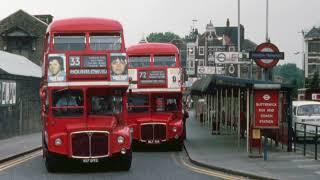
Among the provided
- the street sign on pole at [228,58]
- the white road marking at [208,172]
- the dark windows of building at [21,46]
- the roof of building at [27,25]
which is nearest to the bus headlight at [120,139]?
the white road marking at [208,172]

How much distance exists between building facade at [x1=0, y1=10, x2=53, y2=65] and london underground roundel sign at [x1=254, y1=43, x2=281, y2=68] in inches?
1931

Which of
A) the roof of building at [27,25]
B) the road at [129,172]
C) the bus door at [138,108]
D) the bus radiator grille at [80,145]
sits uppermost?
the roof of building at [27,25]

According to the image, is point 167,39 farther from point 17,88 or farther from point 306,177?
point 306,177

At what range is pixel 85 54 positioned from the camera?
63.3 ft

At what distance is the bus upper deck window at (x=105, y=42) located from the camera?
64.2 feet

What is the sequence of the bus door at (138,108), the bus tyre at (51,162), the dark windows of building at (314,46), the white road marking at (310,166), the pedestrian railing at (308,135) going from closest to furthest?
the bus tyre at (51,162), the white road marking at (310,166), the pedestrian railing at (308,135), the bus door at (138,108), the dark windows of building at (314,46)

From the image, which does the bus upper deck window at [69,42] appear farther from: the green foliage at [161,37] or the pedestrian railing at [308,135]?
the green foliage at [161,37]

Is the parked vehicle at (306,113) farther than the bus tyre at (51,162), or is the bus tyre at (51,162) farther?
the parked vehicle at (306,113)

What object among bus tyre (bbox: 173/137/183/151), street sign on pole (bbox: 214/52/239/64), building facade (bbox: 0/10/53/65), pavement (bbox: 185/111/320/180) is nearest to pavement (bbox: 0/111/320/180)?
pavement (bbox: 185/111/320/180)

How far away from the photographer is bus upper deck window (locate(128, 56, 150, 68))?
90.8 ft

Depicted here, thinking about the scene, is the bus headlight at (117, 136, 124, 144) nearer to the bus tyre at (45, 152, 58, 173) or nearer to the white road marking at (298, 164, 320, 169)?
the bus tyre at (45, 152, 58, 173)

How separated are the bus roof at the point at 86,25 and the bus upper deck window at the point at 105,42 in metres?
0.22

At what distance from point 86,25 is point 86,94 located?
6.62 feet

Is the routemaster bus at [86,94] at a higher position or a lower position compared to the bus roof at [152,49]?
lower
